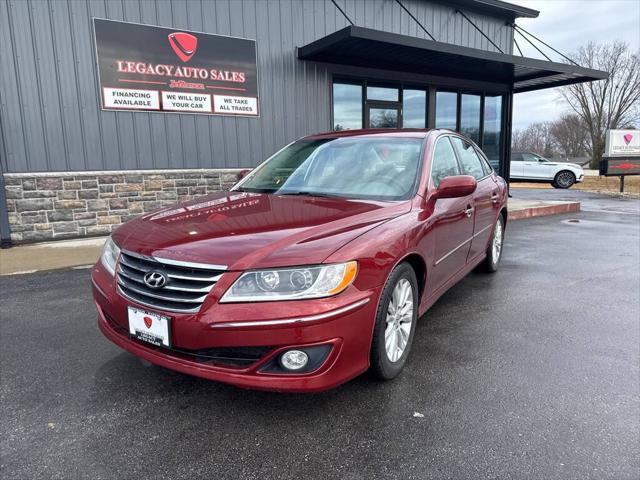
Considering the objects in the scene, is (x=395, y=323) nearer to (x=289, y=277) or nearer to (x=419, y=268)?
(x=419, y=268)

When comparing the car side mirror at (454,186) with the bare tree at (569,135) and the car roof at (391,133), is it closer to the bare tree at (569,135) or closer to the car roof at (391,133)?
the car roof at (391,133)

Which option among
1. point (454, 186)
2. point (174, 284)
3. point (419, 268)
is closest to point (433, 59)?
point (454, 186)

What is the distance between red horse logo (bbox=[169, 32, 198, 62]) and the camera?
841 cm

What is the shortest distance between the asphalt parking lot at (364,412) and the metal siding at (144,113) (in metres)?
4.62

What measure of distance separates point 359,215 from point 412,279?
1.90 feet

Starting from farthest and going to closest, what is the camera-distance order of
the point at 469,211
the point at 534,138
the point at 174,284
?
the point at 534,138
the point at 469,211
the point at 174,284

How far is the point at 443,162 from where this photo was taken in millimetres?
3764

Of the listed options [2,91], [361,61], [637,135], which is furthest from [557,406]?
[637,135]

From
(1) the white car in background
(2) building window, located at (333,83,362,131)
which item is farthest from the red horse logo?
(1) the white car in background

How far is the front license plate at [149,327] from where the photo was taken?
2.26m

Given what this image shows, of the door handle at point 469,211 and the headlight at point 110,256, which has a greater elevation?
the door handle at point 469,211

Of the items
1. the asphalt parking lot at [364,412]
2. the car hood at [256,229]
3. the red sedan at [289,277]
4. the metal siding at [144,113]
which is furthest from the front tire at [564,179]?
the car hood at [256,229]

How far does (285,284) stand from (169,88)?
7.47 meters

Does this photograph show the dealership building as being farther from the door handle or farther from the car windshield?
the door handle
